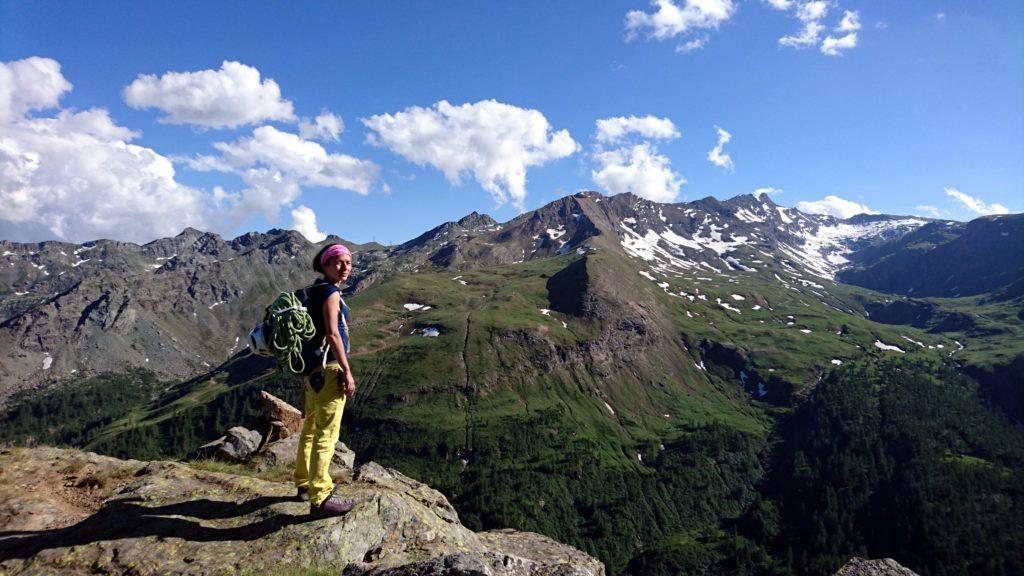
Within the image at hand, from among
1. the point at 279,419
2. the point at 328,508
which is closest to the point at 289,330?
the point at 328,508

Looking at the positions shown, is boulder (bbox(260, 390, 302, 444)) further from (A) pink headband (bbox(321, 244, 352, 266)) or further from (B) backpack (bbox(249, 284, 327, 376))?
(A) pink headband (bbox(321, 244, 352, 266))

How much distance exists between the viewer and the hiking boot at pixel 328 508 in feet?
35.2

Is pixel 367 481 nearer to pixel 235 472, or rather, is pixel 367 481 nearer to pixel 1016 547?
pixel 235 472

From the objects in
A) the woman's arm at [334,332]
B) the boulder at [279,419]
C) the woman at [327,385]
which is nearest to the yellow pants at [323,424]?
the woman at [327,385]

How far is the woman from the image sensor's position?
1071 cm

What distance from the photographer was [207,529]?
1026 cm

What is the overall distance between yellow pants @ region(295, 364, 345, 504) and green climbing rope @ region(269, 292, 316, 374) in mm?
679

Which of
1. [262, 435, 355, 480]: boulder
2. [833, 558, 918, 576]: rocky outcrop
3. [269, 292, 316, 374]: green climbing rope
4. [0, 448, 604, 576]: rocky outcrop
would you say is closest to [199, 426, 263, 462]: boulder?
[262, 435, 355, 480]: boulder

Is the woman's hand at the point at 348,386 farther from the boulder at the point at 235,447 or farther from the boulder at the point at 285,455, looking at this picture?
the boulder at the point at 235,447

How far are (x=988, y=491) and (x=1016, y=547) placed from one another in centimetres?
2944

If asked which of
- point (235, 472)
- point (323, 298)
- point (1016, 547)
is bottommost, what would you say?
point (1016, 547)

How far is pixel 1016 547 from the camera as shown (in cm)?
15675

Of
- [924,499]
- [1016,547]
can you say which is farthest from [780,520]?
[1016,547]

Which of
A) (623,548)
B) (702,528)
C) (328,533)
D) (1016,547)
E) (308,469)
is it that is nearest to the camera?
(328,533)
